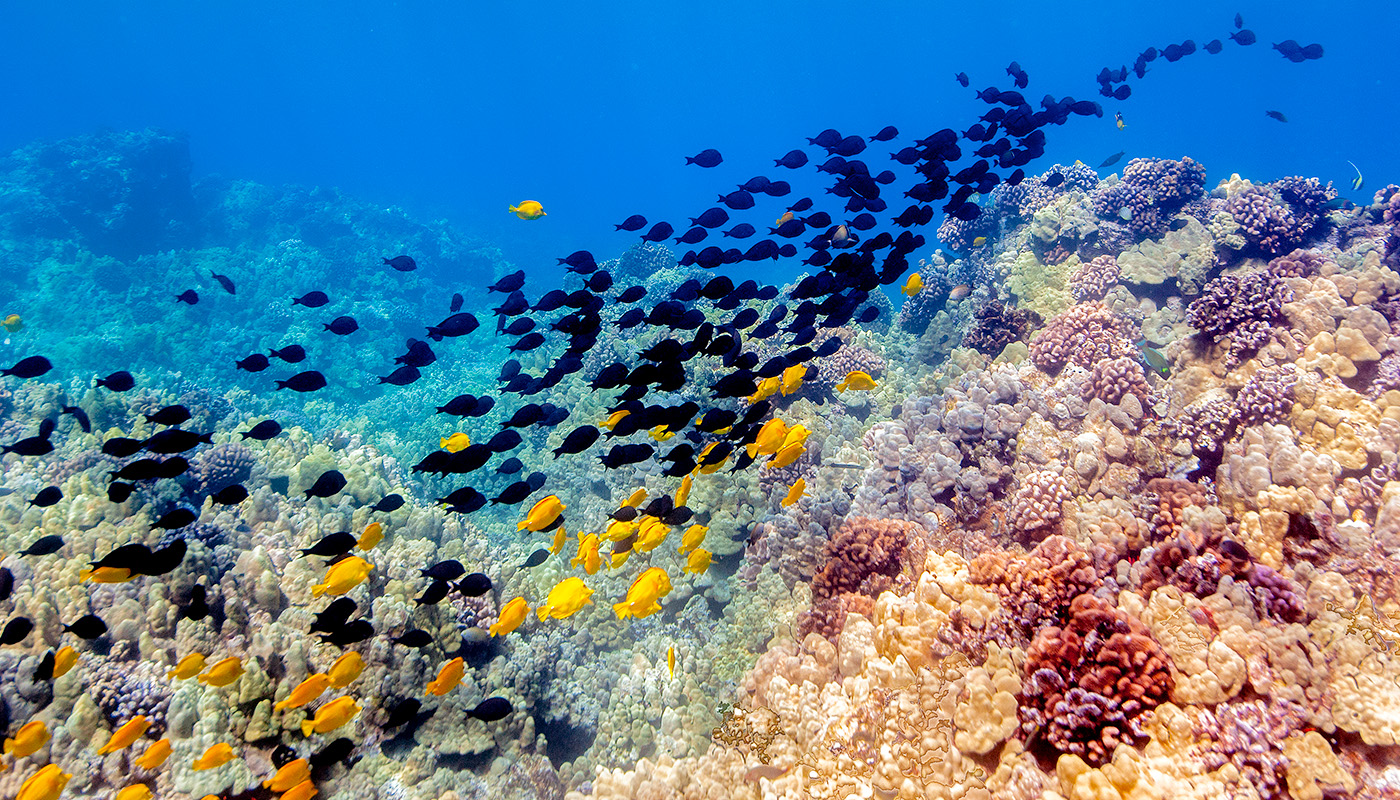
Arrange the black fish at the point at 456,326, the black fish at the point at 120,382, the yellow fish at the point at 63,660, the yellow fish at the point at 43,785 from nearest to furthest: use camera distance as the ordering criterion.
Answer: the yellow fish at the point at 43,785
the yellow fish at the point at 63,660
the black fish at the point at 456,326
the black fish at the point at 120,382

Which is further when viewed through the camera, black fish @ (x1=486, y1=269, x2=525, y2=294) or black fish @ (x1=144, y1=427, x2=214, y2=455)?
black fish @ (x1=486, y1=269, x2=525, y2=294)

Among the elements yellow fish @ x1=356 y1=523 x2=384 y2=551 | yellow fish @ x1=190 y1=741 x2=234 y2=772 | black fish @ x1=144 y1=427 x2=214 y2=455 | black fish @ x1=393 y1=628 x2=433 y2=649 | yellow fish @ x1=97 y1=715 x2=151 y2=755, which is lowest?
yellow fish @ x1=190 y1=741 x2=234 y2=772

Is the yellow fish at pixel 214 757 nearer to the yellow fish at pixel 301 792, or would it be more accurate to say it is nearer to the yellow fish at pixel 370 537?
the yellow fish at pixel 301 792

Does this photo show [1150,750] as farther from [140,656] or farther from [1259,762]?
[140,656]

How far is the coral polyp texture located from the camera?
3.31 metres

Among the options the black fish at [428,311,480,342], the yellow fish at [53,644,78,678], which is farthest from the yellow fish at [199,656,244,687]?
the black fish at [428,311,480,342]

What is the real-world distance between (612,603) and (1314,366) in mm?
9297

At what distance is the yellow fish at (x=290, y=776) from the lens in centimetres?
423

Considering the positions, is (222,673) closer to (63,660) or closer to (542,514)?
(63,660)

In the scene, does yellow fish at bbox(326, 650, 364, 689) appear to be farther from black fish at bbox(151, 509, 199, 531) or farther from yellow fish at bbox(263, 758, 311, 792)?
black fish at bbox(151, 509, 199, 531)

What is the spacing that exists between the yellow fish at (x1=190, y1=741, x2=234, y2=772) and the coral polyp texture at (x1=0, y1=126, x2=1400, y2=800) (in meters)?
0.07

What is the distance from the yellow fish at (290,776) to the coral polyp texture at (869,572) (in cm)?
25

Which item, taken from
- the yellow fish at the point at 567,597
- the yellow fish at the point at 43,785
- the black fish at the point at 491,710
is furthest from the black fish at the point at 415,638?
the yellow fish at the point at 43,785

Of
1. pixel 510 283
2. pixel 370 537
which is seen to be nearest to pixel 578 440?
pixel 370 537
